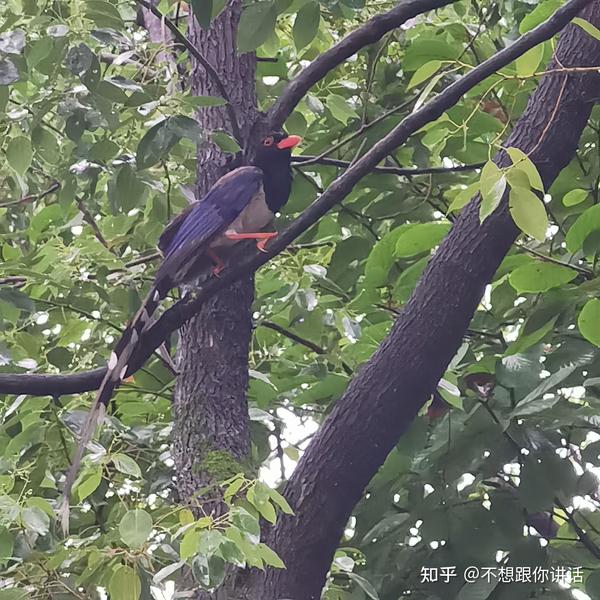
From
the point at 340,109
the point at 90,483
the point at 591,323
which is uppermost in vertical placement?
the point at 340,109

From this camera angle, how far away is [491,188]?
1.35 metres

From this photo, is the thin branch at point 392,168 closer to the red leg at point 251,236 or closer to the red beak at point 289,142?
the red beak at point 289,142

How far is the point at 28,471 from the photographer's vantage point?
2441 mm

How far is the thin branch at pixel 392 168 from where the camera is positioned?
8.24 ft

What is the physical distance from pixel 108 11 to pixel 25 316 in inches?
50.9

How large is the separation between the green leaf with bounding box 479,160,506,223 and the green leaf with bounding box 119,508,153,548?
34.9 inches

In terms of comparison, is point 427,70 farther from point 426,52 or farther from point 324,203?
point 426,52

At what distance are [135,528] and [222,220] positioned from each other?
1.19 meters

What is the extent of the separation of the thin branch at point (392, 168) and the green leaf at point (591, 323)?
0.64 m

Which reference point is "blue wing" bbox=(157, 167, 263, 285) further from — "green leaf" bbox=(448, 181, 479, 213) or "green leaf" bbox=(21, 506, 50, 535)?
"green leaf" bbox=(448, 181, 479, 213)

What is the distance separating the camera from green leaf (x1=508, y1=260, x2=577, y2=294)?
212 cm

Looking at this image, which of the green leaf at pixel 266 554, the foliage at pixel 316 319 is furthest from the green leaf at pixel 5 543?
the green leaf at pixel 266 554

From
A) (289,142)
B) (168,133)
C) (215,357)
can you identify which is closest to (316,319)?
(215,357)

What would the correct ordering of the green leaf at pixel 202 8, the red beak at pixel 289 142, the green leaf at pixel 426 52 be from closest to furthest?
the green leaf at pixel 202 8 < the green leaf at pixel 426 52 < the red beak at pixel 289 142
